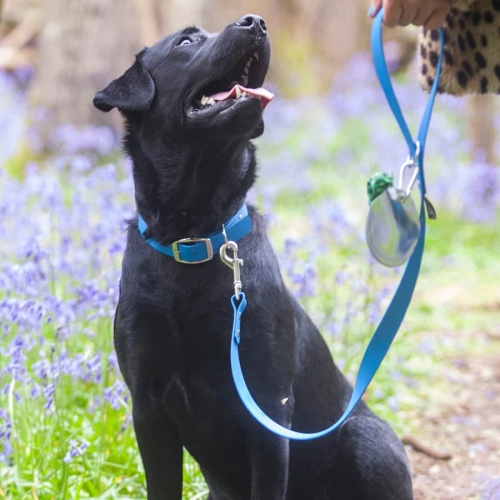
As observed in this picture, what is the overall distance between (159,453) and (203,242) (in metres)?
0.67

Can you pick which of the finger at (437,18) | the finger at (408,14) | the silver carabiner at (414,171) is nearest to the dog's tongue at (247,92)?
the silver carabiner at (414,171)

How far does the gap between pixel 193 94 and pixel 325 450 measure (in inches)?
47.7

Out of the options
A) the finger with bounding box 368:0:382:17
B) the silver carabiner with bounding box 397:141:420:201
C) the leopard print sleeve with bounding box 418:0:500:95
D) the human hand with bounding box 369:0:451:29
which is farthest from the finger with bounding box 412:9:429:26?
the silver carabiner with bounding box 397:141:420:201

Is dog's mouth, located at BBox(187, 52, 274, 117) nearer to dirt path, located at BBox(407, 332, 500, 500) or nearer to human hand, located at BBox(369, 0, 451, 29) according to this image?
human hand, located at BBox(369, 0, 451, 29)

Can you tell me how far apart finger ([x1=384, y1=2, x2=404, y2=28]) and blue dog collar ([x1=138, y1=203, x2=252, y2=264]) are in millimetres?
874

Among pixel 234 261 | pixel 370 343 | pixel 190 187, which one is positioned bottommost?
pixel 370 343

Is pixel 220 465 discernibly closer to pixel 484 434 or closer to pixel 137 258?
pixel 137 258

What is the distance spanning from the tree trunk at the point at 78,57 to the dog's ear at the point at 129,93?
5856mm

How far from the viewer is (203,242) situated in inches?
103

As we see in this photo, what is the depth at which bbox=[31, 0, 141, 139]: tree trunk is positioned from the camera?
27.6ft

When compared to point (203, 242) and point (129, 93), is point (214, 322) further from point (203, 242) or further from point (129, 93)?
point (129, 93)

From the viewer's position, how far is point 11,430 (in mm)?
3137

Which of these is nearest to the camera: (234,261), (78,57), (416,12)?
(234,261)

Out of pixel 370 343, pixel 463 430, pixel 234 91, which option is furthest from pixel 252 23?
pixel 463 430
